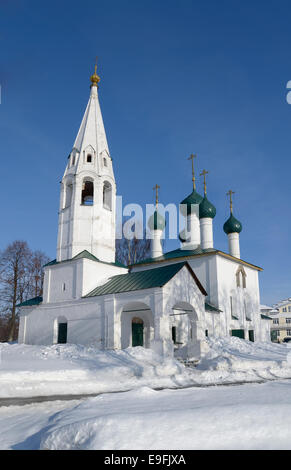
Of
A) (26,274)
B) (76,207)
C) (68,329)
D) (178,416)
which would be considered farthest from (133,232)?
(178,416)

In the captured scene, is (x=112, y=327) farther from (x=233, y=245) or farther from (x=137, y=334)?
(x=233, y=245)

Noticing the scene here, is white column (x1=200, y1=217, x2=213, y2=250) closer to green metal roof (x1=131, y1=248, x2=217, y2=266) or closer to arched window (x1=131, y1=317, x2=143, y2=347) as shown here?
green metal roof (x1=131, y1=248, x2=217, y2=266)

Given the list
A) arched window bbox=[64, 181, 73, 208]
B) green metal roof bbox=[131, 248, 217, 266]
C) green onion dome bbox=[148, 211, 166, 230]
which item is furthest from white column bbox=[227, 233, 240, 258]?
arched window bbox=[64, 181, 73, 208]

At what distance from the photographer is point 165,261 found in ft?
69.8

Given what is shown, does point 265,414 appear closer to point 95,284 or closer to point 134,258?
point 95,284

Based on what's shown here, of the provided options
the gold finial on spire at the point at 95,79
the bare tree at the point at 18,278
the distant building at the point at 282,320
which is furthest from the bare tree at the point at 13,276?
the distant building at the point at 282,320

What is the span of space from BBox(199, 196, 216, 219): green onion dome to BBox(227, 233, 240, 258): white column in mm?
2030

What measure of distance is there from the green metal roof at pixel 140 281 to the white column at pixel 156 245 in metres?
7.34

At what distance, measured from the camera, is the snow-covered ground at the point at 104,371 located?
873cm

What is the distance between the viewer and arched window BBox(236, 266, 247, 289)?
874 inches

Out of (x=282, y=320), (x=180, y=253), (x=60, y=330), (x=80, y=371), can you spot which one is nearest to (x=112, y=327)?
(x=60, y=330)

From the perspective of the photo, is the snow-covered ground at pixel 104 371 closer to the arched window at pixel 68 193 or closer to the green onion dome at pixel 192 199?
the arched window at pixel 68 193
